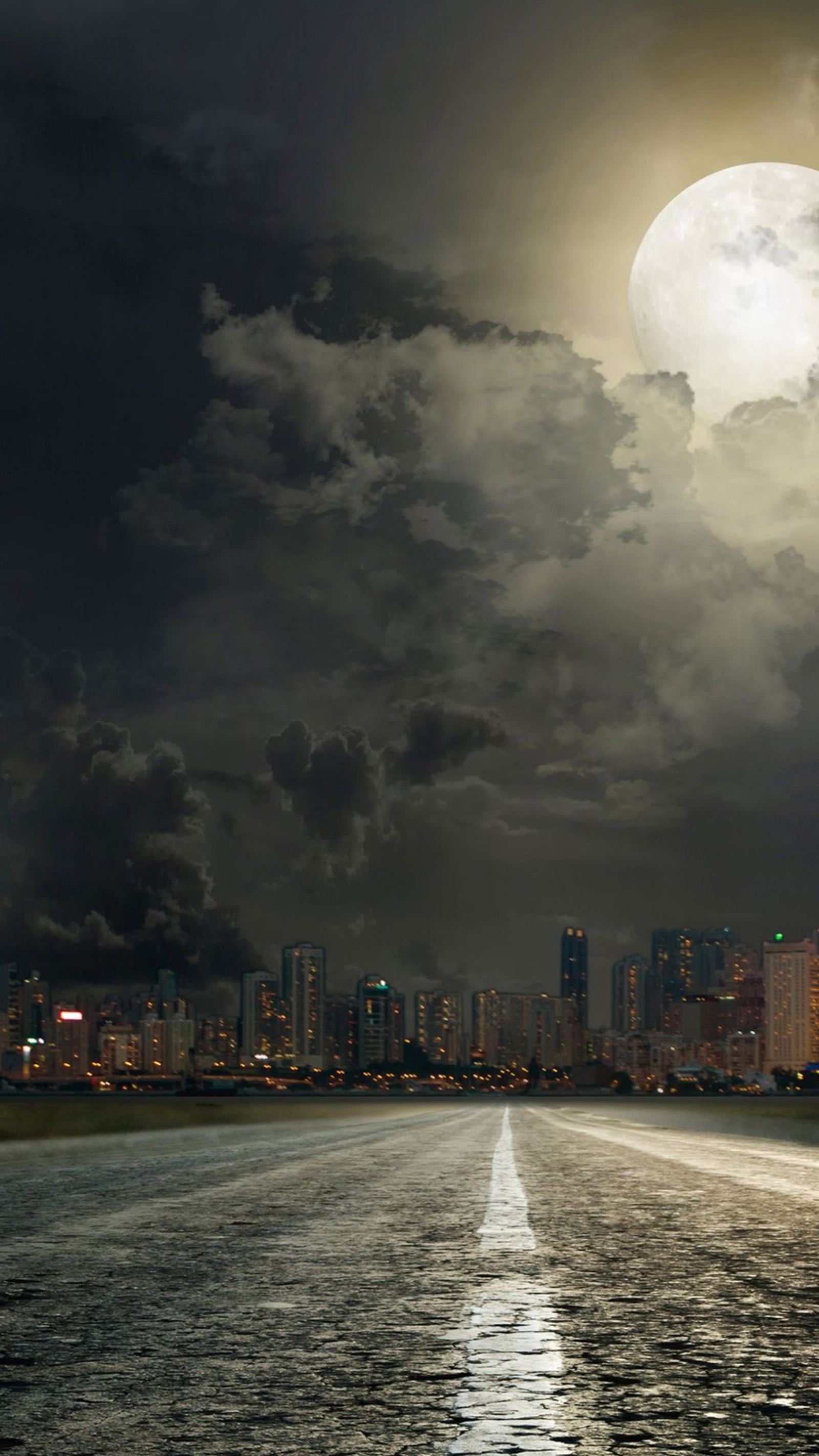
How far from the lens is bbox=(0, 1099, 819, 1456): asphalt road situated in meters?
6.16

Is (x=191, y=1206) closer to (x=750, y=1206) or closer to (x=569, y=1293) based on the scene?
(x=750, y=1206)

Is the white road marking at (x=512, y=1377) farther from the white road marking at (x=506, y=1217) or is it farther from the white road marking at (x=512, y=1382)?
the white road marking at (x=506, y=1217)

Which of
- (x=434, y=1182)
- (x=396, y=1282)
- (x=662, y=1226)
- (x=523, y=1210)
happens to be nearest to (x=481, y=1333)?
(x=396, y=1282)

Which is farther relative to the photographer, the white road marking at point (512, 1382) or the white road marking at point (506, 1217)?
the white road marking at point (506, 1217)

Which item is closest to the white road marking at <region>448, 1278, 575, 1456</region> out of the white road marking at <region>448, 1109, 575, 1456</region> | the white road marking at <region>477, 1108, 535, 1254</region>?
the white road marking at <region>448, 1109, 575, 1456</region>

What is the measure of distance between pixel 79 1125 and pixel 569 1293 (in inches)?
2498

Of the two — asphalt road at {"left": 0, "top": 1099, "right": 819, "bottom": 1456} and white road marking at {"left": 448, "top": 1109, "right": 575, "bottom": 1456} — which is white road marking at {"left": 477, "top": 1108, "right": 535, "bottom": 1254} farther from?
white road marking at {"left": 448, "top": 1109, "right": 575, "bottom": 1456}

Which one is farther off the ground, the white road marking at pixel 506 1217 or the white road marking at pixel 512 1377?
the white road marking at pixel 512 1377

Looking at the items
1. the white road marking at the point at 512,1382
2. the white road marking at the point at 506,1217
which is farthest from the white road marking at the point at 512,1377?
the white road marking at the point at 506,1217

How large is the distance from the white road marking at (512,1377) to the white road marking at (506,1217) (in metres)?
2.34

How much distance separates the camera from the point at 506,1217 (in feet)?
54.1

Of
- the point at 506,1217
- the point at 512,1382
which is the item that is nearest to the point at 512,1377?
the point at 512,1382

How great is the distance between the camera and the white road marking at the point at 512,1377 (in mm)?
5884

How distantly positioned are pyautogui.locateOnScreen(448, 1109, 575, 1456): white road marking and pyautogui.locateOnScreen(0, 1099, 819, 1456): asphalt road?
21mm
